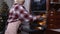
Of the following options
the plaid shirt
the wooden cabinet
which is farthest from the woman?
the wooden cabinet

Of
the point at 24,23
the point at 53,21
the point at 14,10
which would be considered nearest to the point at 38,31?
the point at 24,23

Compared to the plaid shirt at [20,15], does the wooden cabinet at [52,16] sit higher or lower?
lower

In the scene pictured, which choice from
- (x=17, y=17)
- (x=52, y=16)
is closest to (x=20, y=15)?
(x=17, y=17)

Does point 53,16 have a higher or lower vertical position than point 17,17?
lower

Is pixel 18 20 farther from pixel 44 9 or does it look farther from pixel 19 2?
pixel 44 9

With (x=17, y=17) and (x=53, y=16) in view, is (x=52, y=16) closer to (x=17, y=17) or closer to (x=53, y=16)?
(x=53, y=16)

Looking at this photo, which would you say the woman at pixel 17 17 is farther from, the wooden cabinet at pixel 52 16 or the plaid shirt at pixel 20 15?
the wooden cabinet at pixel 52 16

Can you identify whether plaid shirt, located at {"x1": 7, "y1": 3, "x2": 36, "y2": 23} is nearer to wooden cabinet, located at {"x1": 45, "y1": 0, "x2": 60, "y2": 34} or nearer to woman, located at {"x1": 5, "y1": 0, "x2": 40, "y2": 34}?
woman, located at {"x1": 5, "y1": 0, "x2": 40, "y2": 34}

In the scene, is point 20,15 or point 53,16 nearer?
point 20,15

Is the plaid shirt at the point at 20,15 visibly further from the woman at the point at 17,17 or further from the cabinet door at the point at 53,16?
the cabinet door at the point at 53,16

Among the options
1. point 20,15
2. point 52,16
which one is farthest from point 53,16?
point 20,15

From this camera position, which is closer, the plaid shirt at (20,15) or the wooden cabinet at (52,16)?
the plaid shirt at (20,15)

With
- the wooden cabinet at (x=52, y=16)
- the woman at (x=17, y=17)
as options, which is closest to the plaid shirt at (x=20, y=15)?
the woman at (x=17, y=17)

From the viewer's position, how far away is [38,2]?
4215 millimetres
